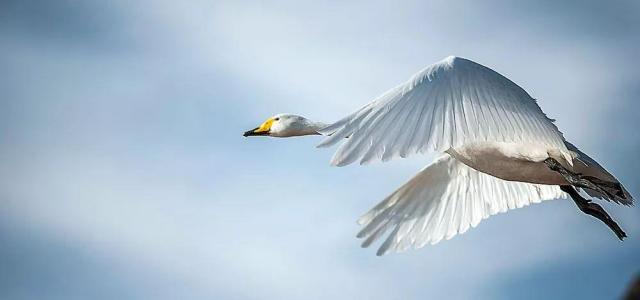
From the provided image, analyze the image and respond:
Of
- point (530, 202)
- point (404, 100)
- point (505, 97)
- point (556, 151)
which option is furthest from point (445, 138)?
point (530, 202)

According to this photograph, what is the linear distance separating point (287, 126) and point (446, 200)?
3121mm

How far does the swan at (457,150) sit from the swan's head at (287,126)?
0.02 metres

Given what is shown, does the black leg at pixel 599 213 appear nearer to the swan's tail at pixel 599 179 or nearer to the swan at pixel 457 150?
the swan at pixel 457 150

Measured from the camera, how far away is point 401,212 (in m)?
14.0

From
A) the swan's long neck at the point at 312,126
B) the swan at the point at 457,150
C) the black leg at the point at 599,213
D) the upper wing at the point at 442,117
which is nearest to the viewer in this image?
the upper wing at the point at 442,117

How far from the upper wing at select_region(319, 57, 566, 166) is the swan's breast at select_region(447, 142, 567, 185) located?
81cm

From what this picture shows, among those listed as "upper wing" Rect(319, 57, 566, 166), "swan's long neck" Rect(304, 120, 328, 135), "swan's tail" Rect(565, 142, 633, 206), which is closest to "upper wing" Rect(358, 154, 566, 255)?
"swan's long neck" Rect(304, 120, 328, 135)

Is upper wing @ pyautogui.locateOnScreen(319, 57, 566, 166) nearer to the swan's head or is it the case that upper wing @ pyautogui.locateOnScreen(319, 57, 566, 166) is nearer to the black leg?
the black leg

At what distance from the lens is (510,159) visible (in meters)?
11.2

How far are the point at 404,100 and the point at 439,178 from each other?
19.6ft

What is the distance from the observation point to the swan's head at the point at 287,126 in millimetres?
13789

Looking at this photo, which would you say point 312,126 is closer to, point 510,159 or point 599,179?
point 510,159

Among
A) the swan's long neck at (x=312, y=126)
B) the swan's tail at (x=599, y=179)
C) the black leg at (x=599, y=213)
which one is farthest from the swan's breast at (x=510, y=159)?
the swan's long neck at (x=312, y=126)

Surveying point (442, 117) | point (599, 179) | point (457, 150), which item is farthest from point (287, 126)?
point (442, 117)
